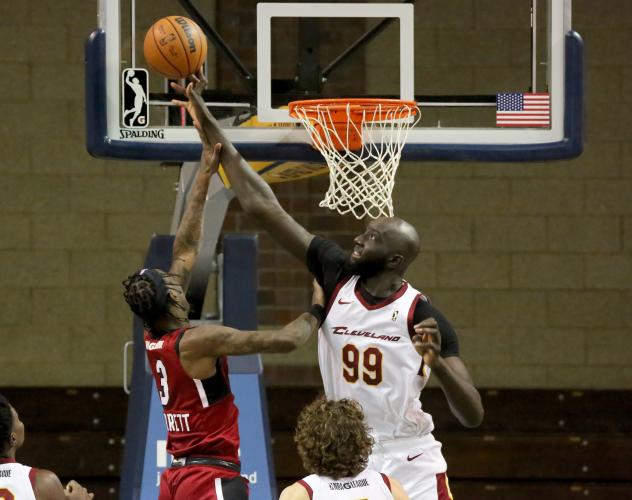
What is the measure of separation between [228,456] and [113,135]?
1.58 m

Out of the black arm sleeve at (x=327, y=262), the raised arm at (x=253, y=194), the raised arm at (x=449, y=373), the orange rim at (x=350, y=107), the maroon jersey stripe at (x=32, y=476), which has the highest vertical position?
the orange rim at (x=350, y=107)

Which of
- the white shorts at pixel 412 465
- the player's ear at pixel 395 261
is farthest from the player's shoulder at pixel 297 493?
the player's ear at pixel 395 261

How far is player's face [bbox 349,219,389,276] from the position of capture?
159 inches

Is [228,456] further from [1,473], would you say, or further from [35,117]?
[35,117]

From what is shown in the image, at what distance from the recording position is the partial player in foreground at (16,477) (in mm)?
3760

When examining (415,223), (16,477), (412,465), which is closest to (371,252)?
(412,465)

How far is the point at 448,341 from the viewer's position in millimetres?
3967

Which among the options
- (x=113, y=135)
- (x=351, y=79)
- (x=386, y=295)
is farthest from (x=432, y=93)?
(x=351, y=79)

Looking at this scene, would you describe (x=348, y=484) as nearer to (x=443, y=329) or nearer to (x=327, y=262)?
(x=443, y=329)

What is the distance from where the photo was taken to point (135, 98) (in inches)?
204

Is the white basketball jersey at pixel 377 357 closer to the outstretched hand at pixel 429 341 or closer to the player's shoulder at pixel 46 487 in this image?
the outstretched hand at pixel 429 341

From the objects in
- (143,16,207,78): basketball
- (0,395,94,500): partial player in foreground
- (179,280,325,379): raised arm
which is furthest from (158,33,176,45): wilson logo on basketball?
(0,395,94,500): partial player in foreground

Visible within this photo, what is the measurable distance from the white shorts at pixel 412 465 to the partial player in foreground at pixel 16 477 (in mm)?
1025

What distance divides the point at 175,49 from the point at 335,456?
193 cm
